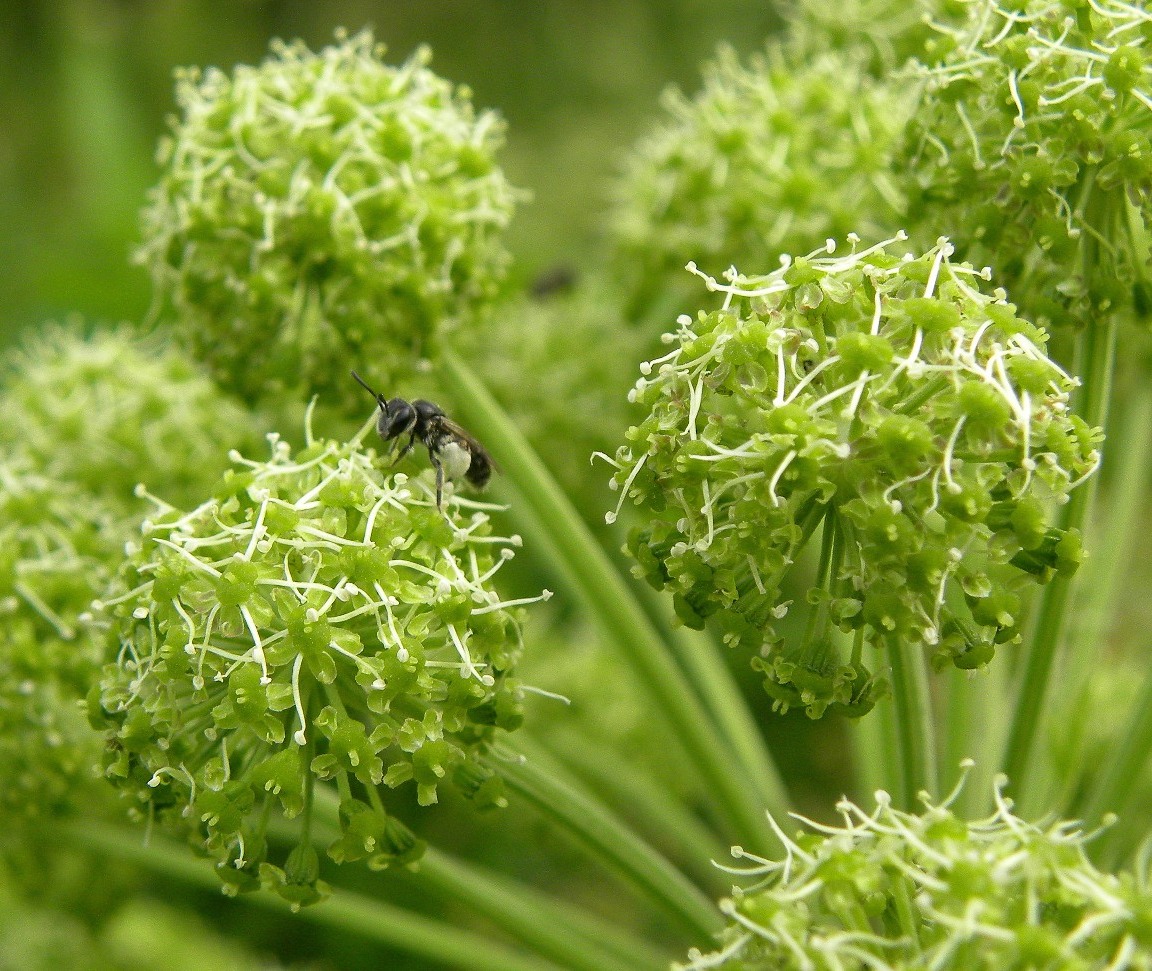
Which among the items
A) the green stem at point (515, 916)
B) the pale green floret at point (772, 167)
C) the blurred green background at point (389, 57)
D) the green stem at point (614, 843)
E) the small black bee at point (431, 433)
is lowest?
the green stem at point (515, 916)

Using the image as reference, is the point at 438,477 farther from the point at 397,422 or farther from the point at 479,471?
the point at 479,471

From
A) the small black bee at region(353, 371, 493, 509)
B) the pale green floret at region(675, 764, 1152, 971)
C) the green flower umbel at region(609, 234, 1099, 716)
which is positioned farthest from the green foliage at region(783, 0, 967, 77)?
the pale green floret at region(675, 764, 1152, 971)

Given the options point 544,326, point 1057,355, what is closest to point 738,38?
point 544,326

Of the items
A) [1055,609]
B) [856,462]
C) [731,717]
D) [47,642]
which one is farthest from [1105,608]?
[47,642]

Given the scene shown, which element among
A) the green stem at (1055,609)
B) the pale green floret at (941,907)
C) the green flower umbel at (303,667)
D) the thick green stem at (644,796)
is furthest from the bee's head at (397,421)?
the thick green stem at (644,796)

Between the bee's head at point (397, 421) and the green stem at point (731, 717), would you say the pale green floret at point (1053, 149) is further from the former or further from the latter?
the green stem at point (731, 717)

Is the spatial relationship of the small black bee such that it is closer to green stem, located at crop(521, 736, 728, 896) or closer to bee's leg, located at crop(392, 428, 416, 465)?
bee's leg, located at crop(392, 428, 416, 465)
